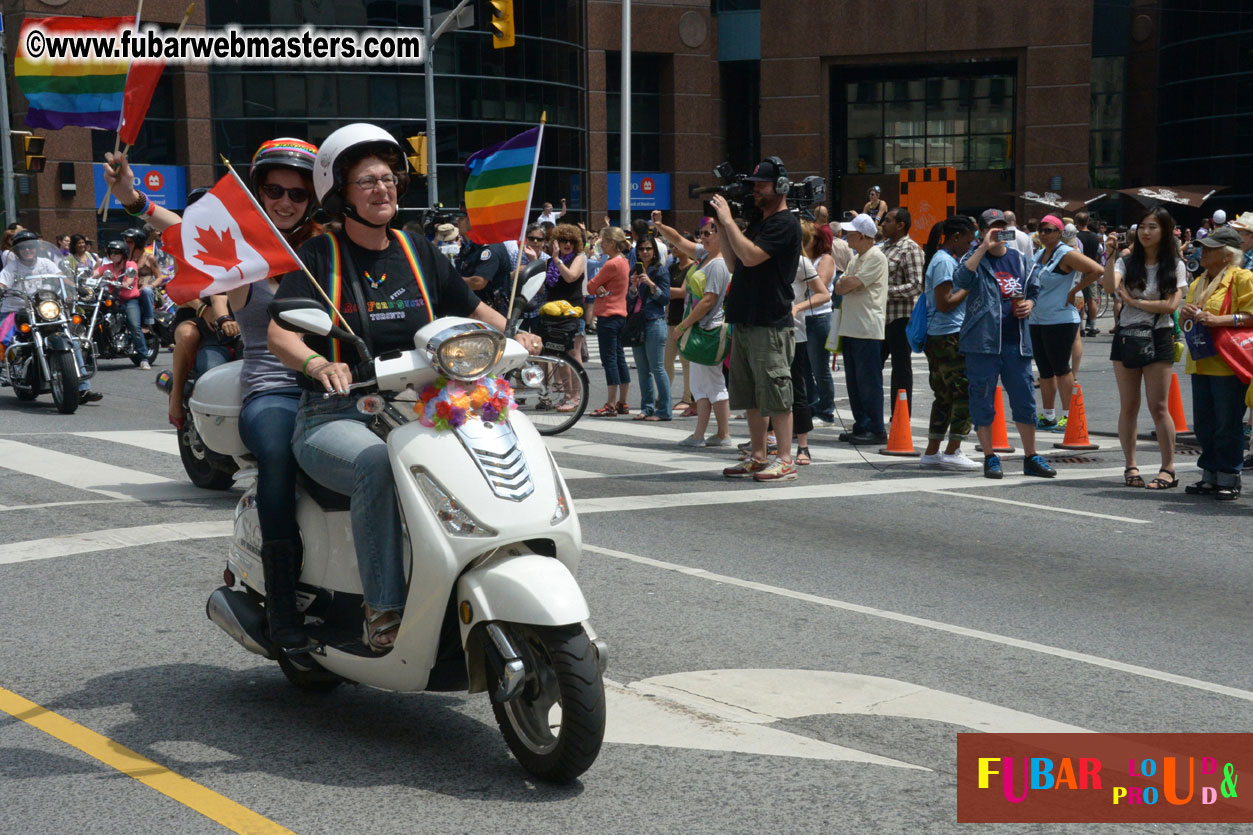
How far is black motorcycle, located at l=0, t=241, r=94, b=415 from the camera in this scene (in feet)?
46.0

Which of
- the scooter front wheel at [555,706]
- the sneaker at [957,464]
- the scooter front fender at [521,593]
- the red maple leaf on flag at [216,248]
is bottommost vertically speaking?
the sneaker at [957,464]

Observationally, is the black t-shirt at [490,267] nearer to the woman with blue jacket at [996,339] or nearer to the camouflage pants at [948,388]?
the camouflage pants at [948,388]

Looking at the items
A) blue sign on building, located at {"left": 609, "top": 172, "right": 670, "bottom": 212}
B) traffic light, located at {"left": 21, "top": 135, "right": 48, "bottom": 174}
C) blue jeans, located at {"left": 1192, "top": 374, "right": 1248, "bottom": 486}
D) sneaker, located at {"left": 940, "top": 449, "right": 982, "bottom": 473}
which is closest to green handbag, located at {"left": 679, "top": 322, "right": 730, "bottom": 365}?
sneaker, located at {"left": 940, "top": 449, "right": 982, "bottom": 473}

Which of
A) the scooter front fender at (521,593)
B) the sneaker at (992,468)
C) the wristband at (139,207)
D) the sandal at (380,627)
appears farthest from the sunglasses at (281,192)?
the sneaker at (992,468)

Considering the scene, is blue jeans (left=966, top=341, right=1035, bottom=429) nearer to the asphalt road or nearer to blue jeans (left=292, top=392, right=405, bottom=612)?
the asphalt road

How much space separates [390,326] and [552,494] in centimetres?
86

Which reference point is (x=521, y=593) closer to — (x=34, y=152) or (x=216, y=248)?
(x=216, y=248)

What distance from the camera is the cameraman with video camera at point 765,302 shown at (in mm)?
9562

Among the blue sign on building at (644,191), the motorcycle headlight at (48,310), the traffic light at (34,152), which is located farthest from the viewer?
the blue sign on building at (644,191)

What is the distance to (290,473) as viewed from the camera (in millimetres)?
4551

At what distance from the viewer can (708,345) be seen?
1166 centimetres

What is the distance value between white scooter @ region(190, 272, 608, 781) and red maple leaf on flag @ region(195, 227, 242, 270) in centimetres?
68

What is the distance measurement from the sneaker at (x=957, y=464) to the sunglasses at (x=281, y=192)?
20.8 ft

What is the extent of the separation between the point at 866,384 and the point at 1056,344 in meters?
1.70
